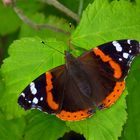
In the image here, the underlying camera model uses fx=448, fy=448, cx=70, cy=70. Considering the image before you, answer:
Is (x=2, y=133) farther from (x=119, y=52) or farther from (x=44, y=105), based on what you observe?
(x=119, y=52)

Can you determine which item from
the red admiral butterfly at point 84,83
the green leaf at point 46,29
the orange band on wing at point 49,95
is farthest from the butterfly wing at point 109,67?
the green leaf at point 46,29

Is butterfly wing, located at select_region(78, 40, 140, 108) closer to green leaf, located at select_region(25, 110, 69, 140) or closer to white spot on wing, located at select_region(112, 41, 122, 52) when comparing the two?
white spot on wing, located at select_region(112, 41, 122, 52)

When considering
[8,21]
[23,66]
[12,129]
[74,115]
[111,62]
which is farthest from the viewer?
[8,21]

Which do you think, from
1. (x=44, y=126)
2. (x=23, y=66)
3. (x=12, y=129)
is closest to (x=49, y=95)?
(x=23, y=66)

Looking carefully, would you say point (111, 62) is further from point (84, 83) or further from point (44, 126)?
point (44, 126)

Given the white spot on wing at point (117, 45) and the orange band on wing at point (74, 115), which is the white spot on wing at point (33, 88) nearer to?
the orange band on wing at point (74, 115)

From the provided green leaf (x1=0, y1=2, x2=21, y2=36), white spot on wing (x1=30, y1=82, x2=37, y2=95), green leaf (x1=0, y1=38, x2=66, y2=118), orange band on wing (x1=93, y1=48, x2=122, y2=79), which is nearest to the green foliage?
green leaf (x1=0, y1=38, x2=66, y2=118)
